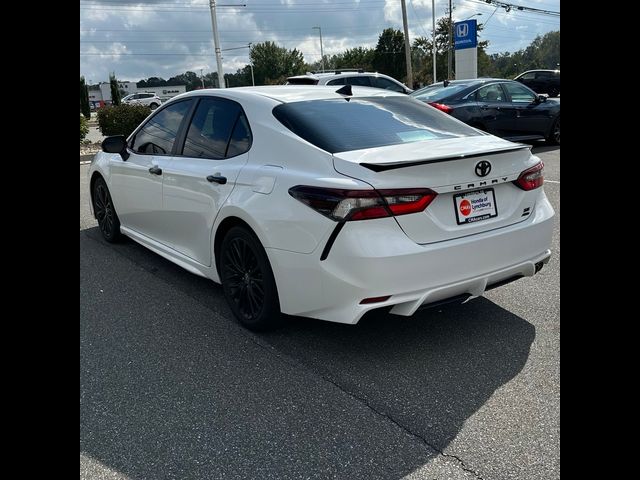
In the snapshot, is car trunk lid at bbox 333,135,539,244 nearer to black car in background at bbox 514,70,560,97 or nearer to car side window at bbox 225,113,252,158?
car side window at bbox 225,113,252,158

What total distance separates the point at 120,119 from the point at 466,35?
58.3 ft

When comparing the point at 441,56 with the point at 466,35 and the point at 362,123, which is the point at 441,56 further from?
the point at 362,123

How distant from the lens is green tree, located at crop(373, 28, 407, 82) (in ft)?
193

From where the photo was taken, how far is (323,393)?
309 cm

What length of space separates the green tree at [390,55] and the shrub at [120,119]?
43.4 m

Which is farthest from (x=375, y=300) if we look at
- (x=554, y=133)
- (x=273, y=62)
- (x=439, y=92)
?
(x=273, y=62)

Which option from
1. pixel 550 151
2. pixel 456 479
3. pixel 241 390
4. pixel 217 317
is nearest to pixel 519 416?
pixel 456 479
